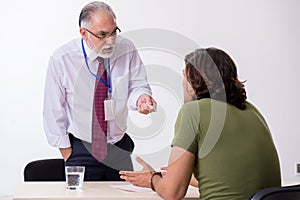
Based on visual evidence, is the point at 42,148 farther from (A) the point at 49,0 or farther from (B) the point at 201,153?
(B) the point at 201,153

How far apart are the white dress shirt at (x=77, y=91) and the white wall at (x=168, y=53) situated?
1.85 meters

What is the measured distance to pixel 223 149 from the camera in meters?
2.04

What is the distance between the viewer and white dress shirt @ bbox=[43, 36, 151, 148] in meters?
2.88

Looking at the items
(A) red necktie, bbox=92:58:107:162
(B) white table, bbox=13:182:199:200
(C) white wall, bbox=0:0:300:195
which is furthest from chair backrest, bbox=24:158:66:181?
(C) white wall, bbox=0:0:300:195

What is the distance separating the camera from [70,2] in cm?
491

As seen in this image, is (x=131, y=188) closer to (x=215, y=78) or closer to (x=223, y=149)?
(x=223, y=149)

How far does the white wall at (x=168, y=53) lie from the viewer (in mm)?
4848

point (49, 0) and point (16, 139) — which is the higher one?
point (49, 0)

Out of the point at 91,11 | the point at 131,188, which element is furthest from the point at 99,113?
the point at 131,188

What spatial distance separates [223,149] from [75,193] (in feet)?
1.99

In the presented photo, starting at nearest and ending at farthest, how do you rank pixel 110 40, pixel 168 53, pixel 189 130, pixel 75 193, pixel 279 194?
1. pixel 279 194
2. pixel 189 130
3. pixel 75 193
4. pixel 110 40
5. pixel 168 53

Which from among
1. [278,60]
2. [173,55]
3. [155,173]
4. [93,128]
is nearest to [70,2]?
[173,55]

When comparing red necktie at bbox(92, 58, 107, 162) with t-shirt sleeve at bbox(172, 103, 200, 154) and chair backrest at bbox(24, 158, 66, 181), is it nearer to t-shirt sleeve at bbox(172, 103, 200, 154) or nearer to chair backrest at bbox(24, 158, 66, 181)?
chair backrest at bbox(24, 158, 66, 181)

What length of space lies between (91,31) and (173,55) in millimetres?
2293
